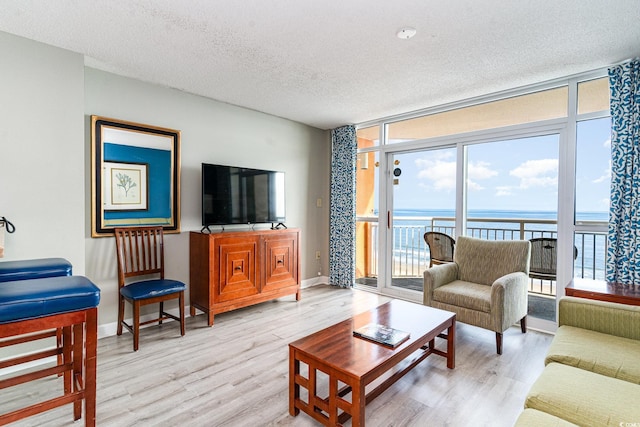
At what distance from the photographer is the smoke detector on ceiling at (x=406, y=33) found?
2.13 meters

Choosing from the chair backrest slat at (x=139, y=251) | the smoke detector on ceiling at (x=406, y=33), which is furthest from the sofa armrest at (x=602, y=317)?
the chair backrest slat at (x=139, y=251)

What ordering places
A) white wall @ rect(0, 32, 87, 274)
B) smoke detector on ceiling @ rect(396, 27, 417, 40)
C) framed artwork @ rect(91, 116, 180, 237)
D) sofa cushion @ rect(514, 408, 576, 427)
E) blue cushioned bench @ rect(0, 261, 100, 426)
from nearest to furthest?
sofa cushion @ rect(514, 408, 576, 427) → blue cushioned bench @ rect(0, 261, 100, 426) → smoke detector on ceiling @ rect(396, 27, 417, 40) → white wall @ rect(0, 32, 87, 274) → framed artwork @ rect(91, 116, 180, 237)

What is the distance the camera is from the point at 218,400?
6.40 feet

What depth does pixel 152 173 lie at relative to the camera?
3.15m

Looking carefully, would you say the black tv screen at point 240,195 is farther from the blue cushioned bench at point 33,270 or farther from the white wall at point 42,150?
the blue cushioned bench at point 33,270

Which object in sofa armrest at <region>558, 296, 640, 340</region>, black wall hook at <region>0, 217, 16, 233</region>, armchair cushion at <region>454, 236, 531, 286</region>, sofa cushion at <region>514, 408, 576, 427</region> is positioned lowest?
sofa cushion at <region>514, 408, 576, 427</region>

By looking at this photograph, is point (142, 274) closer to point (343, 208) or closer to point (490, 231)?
point (343, 208)

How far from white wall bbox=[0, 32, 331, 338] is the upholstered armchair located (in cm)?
270

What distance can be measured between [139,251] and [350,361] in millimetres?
2433

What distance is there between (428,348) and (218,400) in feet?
5.40

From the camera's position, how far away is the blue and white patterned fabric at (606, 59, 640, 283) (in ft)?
8.33

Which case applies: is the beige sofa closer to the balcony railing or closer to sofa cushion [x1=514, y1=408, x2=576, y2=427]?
sofa cushion [x1=514, y1=408, x2=576, y2=427]

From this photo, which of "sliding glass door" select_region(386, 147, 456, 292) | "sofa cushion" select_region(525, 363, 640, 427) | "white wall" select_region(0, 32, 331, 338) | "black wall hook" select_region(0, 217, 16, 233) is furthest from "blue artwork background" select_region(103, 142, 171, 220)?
"sofa cushion" select_region(525, 363, 640, 427)

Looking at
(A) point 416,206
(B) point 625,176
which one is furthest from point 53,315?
(B) point 625,176
